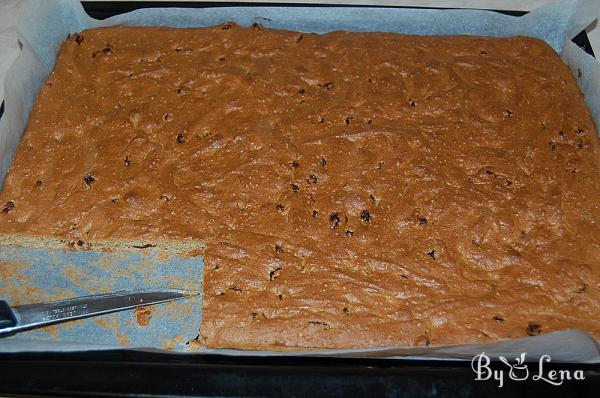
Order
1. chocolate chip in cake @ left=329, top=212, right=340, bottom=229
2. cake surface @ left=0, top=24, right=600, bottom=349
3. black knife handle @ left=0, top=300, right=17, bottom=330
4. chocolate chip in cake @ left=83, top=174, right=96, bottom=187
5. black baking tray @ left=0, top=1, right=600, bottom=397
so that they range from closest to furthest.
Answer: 1. black baking tray @ left=0, top=1, right=600, bottom=397
2. black knife handle @ left=0, top=300, right=17, bottom=330
3. cake surface @ left=0, top=24, right=600, bottom=349
4. chocolate chip in cake @ left=329, top=212, right=340, bottom=229
5. chocolate chip in cake @ left=83, top=174, right=96, bottom=187

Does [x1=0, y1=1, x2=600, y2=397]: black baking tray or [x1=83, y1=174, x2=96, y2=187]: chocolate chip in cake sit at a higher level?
[x1=83, y1=174, x2=96, y2=187]: chocolate chip in cake

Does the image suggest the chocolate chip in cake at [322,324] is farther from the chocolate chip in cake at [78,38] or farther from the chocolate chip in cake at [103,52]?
the chocolate chip in cake at [78,38]

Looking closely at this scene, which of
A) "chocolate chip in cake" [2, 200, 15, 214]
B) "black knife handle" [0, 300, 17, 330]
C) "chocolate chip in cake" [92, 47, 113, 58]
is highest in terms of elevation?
"chocolate chip in cake" [92, 47, 113, 58]

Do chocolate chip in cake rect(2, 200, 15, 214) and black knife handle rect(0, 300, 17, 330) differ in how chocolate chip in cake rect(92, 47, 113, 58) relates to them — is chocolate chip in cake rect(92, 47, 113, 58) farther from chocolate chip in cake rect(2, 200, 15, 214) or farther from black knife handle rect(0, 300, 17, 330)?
black knife handle rect(0, 300, 17, 330)

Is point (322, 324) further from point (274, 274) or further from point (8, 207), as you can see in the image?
point (8, 207)

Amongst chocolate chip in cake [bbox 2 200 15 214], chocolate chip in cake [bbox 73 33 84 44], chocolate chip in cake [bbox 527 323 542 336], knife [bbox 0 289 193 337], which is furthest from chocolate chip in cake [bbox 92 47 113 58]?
chocolate chip in cake [bbox 527 323 542 336]

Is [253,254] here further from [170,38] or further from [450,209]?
[170,38]
